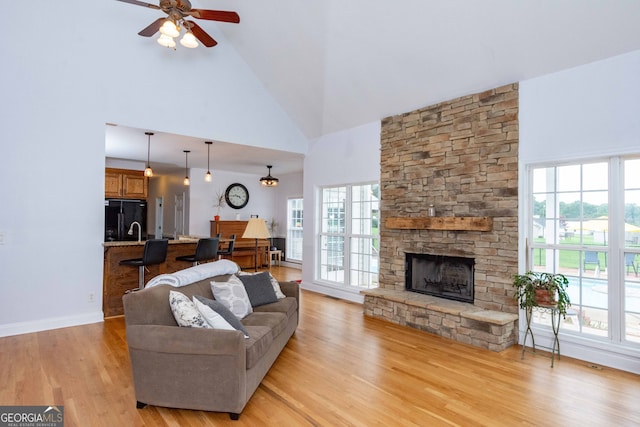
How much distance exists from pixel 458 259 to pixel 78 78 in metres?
5.40

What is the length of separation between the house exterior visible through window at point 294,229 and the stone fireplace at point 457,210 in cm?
465

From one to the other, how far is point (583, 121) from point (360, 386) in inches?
133

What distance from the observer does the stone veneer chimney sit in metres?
4.14

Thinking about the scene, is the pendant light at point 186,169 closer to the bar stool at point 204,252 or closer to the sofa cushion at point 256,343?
the bar stool at point 204,252

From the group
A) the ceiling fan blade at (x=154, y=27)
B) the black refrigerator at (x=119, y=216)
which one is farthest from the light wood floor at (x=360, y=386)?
the black refrigerator at (x=119, y=216)

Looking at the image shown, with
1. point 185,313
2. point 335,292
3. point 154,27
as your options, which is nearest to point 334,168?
point 335,292

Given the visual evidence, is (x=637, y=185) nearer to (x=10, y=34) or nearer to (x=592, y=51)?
(x=592, y=51)

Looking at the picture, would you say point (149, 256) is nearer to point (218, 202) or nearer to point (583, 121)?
point (218, 202)

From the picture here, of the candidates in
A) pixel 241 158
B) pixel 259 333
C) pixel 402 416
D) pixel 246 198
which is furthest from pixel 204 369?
pixel 246 198

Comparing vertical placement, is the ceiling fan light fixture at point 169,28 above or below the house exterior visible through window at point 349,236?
above

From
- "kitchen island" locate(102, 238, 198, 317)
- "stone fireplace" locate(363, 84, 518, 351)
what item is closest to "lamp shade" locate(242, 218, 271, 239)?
"kitchen island" locate(102, 238, 198, 317)

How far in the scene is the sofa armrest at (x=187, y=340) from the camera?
2373 mm

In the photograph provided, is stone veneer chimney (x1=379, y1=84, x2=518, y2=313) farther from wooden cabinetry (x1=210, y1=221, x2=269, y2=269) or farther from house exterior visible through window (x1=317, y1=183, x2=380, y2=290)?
wooden cabinetry (x1=210, y1=221, x2=269, y2=269)

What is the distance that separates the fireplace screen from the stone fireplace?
0.05 m
